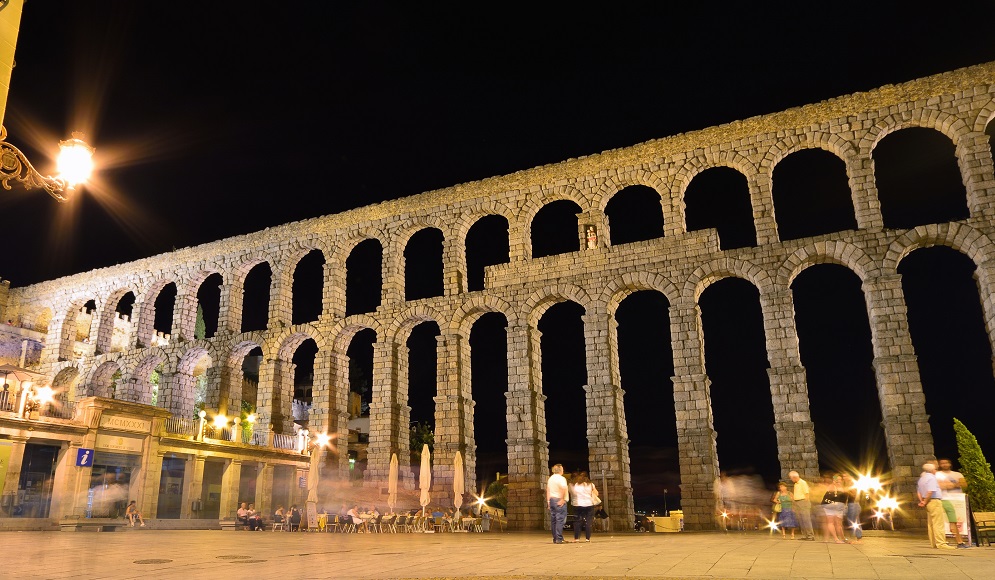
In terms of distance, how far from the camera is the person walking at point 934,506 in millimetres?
13688

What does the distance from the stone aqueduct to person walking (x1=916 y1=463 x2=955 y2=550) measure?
10.5m

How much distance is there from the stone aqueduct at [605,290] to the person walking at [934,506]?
34.3 ft

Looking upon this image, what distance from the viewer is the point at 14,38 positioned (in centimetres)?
716

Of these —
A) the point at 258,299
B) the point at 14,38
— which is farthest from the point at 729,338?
the point at 14,38

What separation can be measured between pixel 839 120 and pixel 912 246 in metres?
5.71

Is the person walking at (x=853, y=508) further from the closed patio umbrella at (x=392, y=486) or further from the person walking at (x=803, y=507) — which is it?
the closed patio umbrella at (x=392, y=486)

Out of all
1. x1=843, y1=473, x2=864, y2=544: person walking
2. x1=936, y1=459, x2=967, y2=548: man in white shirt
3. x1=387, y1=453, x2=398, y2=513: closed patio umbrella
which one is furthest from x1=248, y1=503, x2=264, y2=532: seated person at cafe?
x1=936, y1=459, x2=967, y2=548: man in white shirt

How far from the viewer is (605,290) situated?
95.7ft

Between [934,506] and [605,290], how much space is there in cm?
1651

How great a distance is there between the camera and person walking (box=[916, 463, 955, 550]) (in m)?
13.7

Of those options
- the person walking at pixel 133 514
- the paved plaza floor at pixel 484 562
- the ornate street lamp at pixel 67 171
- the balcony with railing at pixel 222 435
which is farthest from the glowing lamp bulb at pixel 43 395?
the ornate street lamp at pixel 67 171

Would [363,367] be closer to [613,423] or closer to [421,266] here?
[421,266]

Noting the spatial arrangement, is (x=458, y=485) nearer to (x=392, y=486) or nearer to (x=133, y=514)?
(x=392, y=486)

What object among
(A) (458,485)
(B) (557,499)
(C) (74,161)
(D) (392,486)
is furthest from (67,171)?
(D) (392,486)
